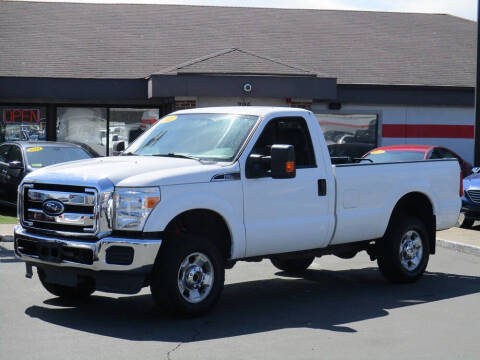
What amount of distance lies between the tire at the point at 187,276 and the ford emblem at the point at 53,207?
1.03m

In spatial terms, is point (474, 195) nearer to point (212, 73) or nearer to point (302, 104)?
point (302, 104)

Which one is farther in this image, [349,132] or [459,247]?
[349,132]

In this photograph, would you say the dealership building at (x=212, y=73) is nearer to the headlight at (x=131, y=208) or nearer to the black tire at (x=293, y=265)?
the black tire at (x=293, y=265)

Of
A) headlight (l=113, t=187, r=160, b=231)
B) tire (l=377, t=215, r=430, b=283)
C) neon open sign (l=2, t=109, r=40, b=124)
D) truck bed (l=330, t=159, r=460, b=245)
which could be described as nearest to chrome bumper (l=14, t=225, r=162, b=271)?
headlight (l=113, t=187, r=160, b=231)

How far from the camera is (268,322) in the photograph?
7875 mm

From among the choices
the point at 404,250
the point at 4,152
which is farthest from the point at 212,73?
the point at 404,250

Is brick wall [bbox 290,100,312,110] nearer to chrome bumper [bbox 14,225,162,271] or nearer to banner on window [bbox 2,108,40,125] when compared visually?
banner on window [bbox 2,108,40,125]

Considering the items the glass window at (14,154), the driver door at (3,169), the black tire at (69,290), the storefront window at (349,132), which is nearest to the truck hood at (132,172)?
the black tire at (69,290)

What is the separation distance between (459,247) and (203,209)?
259 inches

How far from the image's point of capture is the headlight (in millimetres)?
7457

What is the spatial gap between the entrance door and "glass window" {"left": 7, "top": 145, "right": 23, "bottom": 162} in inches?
354

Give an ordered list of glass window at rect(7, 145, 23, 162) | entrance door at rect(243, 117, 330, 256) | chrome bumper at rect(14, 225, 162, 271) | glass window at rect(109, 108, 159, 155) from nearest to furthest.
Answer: chrome bumper at rect(14, 225, 162, 271) → entrance door at rect(243, 117, 330, 256) → glass window at rect(7, 145, 23, 162) → glass window at rect(109, 108, 159, 155)

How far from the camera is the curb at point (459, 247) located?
504 inches

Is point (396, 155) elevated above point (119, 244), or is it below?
above
